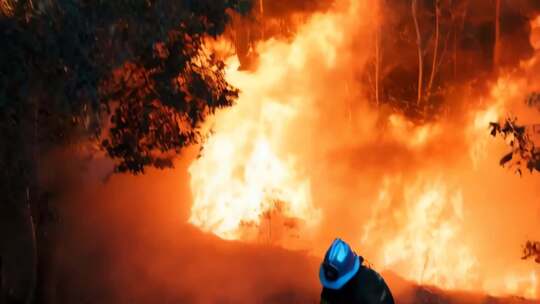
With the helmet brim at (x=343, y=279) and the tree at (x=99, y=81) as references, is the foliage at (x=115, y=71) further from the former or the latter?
the helmet brim at (x=343, y=279)

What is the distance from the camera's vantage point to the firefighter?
4047mm

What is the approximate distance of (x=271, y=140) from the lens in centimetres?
1462

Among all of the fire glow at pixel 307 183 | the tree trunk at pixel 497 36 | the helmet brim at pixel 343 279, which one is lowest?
the helmet brim at pixel 343 279

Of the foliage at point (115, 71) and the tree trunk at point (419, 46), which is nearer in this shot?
the foliage at point (115, 71)

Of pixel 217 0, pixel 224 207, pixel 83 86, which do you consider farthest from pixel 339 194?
pixel 83 86

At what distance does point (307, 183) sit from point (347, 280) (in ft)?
38.8

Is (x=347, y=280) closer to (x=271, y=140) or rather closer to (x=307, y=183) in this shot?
(x=271, y=140)

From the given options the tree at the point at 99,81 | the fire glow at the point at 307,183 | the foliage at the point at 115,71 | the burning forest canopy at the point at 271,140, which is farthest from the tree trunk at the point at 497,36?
the foliage at the point at 115,71

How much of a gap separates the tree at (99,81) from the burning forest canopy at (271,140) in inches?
0.8

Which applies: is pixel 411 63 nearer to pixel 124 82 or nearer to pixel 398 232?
pixel 398 232

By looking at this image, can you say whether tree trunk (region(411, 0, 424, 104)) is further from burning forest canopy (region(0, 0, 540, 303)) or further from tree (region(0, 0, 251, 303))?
tree (region(0, 0, 251, 303))

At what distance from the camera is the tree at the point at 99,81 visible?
622cm

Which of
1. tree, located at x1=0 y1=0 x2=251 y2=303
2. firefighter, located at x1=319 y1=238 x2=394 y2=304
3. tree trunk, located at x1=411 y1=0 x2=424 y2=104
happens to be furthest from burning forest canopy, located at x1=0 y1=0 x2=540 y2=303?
firefighter, located at x1=319 y1=238 x2=394 y2=304

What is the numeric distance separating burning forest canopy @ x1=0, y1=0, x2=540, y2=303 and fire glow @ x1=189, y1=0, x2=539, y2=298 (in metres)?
0.06
